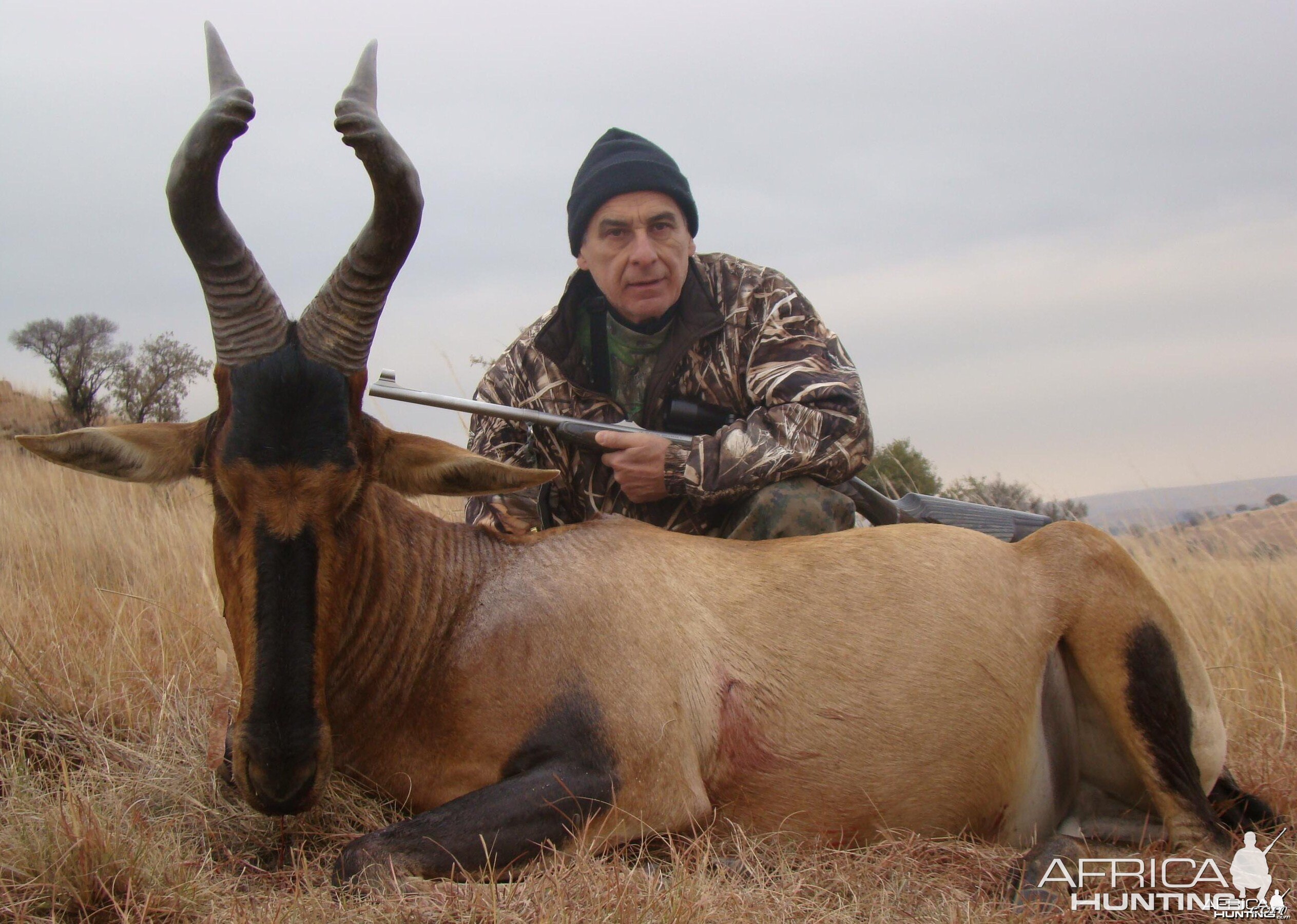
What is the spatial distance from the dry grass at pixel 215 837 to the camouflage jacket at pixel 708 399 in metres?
1.87

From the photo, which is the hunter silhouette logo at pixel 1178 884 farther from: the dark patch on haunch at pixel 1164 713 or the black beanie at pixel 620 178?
the black beanie at pixel 620 178

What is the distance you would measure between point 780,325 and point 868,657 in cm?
214

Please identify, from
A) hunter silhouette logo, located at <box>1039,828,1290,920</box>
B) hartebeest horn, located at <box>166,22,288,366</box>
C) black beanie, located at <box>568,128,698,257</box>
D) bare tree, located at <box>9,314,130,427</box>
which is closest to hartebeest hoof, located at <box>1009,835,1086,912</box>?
hunter silhouette logo, located at <box>1039,828,1290,920</box>

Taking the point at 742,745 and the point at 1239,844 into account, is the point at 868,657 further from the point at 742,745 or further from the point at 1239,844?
the point at 1239,844

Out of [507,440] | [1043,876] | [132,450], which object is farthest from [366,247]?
[1043,876]

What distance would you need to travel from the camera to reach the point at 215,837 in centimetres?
372

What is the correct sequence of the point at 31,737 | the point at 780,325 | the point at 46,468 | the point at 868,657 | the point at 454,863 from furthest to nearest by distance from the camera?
1. the point at 46,468
2. the point at 780,325
3. the point at 31,737
4. the point at 868,657
5. the point at 454,863

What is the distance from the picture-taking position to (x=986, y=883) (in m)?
3.71

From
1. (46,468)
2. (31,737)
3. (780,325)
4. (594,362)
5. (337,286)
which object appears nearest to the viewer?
(337,286)

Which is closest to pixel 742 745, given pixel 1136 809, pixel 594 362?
pixel 1136 809

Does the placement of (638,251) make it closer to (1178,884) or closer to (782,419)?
(782,419)

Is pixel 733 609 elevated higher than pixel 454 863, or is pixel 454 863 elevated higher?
pixel 733 609

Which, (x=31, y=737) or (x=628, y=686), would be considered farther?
(x=31, y=737)

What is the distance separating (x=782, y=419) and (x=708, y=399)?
1.96 ft
